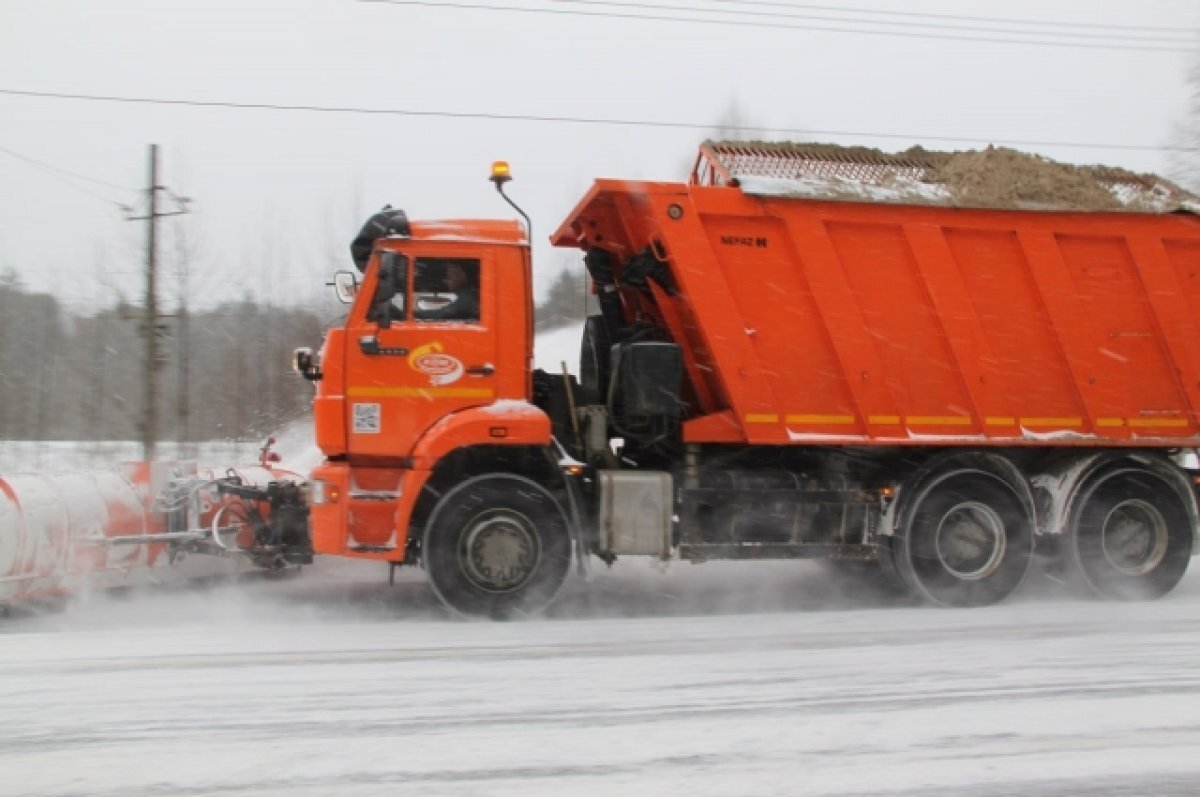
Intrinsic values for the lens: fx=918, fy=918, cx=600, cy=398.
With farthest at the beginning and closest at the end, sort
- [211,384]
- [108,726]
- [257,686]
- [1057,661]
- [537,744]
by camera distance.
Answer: [211,384], [1057,661], [257,686], [108,726], [537,744]

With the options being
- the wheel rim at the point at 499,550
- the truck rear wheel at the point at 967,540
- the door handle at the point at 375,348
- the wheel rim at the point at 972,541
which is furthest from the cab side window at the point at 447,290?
the wheel rim at the point at 972,541

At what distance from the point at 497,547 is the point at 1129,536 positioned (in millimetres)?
5354

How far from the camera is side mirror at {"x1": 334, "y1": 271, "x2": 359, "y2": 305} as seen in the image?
6742 millimetres

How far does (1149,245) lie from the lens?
24.3ft

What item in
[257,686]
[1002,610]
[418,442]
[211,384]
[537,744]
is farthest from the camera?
[211,384]

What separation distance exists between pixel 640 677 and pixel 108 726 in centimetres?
265

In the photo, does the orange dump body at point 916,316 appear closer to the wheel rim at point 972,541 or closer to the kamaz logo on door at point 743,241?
the kamaz logo on door at point 743,241

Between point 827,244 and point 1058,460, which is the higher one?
point 827,244

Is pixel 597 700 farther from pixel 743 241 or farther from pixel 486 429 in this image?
pixel 743 241

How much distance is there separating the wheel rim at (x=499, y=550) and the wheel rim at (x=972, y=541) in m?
3.33

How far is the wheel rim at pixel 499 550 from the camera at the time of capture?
6613 mm

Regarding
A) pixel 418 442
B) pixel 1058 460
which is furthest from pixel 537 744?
pixel 1058 460

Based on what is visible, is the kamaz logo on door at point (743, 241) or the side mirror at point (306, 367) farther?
the kamaz logo on door at point (743, 241)

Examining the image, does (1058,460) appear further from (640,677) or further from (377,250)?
(377,250)
